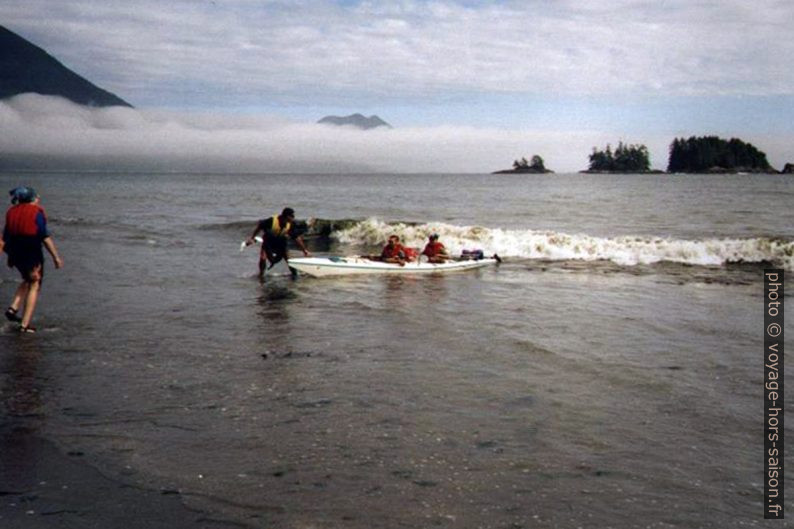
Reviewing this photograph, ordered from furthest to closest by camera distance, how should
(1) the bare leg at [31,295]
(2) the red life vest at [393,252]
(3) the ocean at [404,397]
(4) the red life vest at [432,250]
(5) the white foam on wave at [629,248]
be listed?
(5) the white foam on wave at [629,248] < (4) the red life vest at [432,250] < (2) the red life vest at [393,252] < (1) the bare leg at [31,295] < (3) the ocean at [404,397]

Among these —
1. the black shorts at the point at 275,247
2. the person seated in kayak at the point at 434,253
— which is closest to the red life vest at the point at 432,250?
the person seated in kayak at the point at 434,253

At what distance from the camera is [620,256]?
25.7m

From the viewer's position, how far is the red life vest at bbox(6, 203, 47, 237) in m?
10.9

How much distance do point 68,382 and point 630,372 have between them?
713 cm

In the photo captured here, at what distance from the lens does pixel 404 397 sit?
A: 25.7ft

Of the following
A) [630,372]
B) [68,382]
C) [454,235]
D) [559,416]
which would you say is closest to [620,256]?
[454,235]

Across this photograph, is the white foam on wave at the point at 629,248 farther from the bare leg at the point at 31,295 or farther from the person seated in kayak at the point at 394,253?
the bare leg at the point at 31,295

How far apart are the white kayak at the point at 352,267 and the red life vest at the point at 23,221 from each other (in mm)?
7647

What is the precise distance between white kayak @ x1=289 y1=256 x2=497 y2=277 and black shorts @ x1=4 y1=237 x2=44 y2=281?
298 inches

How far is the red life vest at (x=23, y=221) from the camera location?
35.8 feet

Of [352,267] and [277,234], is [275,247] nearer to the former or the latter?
[277,234]

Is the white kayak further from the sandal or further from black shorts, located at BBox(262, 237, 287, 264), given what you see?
the sandal

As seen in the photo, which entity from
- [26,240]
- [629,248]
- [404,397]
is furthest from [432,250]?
[404,397]

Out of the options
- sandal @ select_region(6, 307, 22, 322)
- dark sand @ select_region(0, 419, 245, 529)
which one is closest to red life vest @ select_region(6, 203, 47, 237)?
sandal @ select_region(6, 307, 22, 322)
